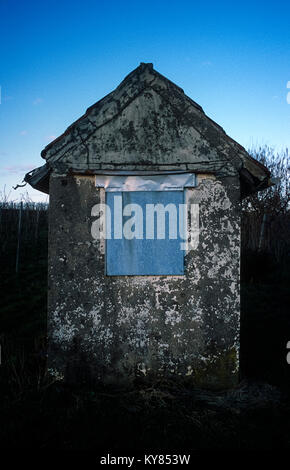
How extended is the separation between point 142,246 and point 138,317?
0.97 m

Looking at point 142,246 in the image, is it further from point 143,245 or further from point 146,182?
point 146,182

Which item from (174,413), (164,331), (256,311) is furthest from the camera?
(256,311)

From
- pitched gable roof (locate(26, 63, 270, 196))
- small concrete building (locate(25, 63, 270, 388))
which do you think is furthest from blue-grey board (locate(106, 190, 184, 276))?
pitched gable roof (locate(26, 63, 270, 196))

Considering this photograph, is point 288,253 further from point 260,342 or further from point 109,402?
point 109,402

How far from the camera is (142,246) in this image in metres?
4.80

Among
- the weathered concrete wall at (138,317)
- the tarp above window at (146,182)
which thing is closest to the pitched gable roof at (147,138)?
the tarp above window at (146,182)

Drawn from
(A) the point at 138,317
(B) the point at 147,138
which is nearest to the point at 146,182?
(B) the point at 147,138

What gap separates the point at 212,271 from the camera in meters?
4.74

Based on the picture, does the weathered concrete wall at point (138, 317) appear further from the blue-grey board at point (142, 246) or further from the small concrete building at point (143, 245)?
the blue-grey board at point (142, 246)

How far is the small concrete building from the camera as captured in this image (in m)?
4.70

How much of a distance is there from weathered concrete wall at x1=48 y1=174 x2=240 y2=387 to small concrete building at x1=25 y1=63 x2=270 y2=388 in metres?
0.01

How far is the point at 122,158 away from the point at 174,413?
10.9ft

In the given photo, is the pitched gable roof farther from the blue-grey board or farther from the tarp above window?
the blue-grey board

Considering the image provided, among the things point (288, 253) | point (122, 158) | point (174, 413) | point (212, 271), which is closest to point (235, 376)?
point (174, 413)
